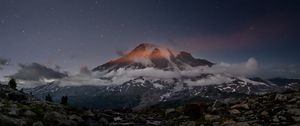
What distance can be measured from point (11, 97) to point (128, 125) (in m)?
18.4

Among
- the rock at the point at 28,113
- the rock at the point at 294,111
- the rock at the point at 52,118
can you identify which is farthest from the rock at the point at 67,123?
the rock at the point at 294,111

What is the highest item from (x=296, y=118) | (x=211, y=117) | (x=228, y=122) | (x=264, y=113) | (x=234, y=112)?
(x=234, y=112)

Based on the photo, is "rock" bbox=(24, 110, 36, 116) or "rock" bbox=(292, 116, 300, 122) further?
"rock" bbox=(24, 110, 36, 116)

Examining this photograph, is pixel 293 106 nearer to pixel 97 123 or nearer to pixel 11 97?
pixel 97 123

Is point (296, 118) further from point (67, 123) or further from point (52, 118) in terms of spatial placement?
point (52, 118)

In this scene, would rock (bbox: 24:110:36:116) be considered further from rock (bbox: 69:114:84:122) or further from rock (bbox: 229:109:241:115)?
rock (bbox: 229:109:241:115)

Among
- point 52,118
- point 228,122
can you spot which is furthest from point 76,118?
point 228,122

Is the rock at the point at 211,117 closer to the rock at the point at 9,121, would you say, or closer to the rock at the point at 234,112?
the rock at the point at 234,112

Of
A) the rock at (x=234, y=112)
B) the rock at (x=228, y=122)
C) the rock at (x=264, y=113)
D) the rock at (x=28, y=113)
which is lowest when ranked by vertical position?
the rock at (x=228, y=122)

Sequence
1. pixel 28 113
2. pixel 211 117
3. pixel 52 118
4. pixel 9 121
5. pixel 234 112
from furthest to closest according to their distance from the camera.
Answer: pixel 234 112, pixel 211 117, pixel 52 118, pixel 28 113, pixel 9 121

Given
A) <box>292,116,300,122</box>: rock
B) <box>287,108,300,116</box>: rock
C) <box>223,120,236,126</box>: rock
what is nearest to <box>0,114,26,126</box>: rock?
<box>223,120,236,126</box>: rock

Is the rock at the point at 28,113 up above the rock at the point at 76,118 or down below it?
above

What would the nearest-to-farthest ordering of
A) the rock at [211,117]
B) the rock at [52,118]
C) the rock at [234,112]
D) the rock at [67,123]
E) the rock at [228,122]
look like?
1. the rock at [228,122]
2. the rock at [52,118]
3. the rock at [67,123]
4. the rock at [211,117]
5. the rock at [234,112]

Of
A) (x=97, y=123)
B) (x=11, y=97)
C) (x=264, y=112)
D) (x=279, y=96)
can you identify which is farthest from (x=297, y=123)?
(x=11, y=97)
